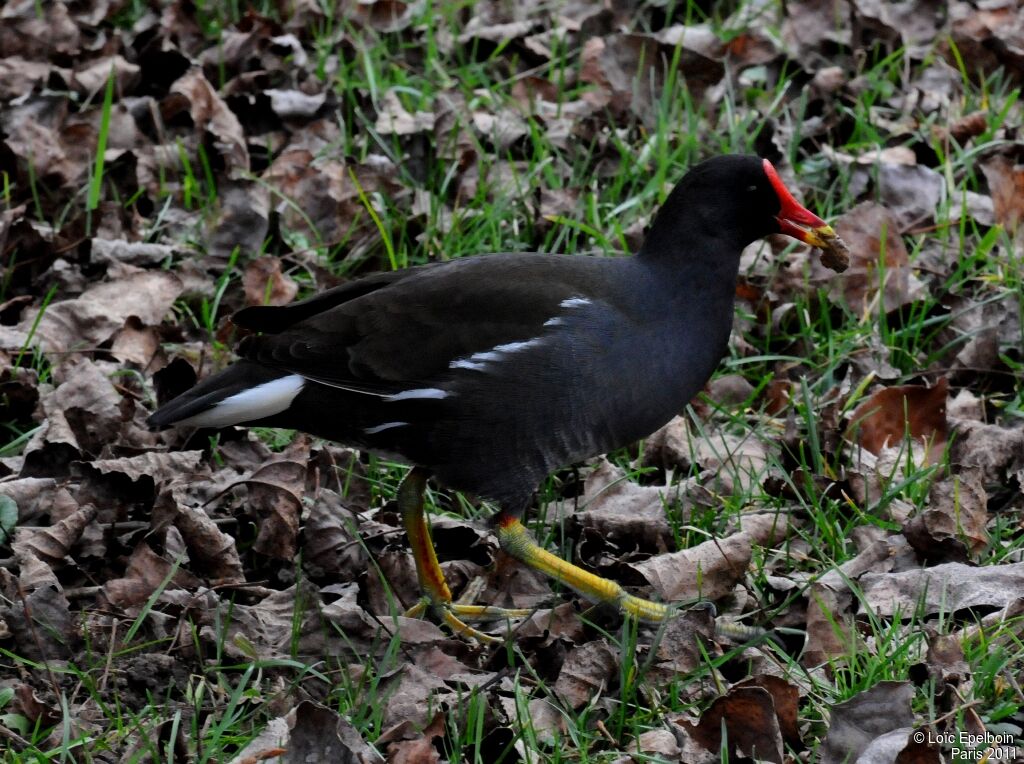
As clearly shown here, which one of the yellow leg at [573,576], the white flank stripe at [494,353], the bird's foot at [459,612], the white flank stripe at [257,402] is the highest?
the white flank stripe at [494,353]

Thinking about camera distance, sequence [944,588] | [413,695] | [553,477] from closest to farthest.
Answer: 1. [413,695]
2. [944,588]
3. [553,477]

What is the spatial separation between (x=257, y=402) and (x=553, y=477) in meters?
0.96

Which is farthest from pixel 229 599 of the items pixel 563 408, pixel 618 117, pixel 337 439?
pixel 618 117

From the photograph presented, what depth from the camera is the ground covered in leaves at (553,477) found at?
317 cm

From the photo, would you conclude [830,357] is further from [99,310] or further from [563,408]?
[99,310]

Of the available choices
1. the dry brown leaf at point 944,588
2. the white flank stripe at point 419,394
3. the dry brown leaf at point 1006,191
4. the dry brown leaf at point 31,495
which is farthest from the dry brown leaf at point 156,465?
the dry brown leaf at point 1006,191

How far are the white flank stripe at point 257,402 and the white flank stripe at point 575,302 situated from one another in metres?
0.70

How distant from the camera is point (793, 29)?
6082mm

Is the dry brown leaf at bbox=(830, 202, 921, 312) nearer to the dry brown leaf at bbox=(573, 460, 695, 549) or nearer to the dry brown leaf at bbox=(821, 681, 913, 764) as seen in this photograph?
the dry brown leaf at bbox=(573, 460, 695, 549)

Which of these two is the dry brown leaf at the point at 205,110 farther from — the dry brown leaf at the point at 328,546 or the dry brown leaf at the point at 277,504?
the dry brown leaf at the point at 328,546

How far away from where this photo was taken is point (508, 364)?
3.60 metres

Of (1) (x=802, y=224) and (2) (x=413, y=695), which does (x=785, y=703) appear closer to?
(2) (x=413, y=695)

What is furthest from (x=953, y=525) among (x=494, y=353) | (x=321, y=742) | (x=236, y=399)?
(x=236, y=399)

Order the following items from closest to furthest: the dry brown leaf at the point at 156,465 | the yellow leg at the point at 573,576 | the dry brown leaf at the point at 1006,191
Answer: the yellow leg at the point at 573,576 → the dry brown leaf at the point at 156,465 → the dry brown leaf at the point at 1006,191
